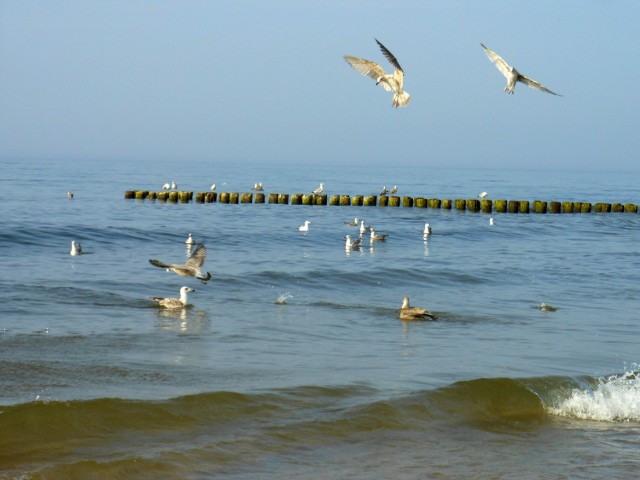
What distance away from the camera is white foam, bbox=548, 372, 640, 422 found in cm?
924

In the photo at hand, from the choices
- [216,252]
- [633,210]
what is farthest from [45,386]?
[633,210]

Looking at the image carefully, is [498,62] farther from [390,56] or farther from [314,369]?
[314,369]

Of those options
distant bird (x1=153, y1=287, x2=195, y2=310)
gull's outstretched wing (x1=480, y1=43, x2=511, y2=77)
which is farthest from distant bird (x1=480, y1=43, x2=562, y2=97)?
distant bird (x1=153, y1=287, x2=195, y2=310)

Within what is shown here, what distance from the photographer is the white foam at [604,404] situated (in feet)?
30.3

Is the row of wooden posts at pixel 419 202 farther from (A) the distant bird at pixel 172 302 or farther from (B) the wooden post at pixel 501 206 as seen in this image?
(A) the distant bird at pixel 172 302

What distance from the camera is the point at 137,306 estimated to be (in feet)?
48.0

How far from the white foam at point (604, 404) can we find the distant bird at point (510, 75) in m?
5.97

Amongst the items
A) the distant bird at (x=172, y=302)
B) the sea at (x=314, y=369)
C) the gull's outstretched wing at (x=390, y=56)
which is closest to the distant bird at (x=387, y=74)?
the gull's outstretched wing at (x=390, y=56)

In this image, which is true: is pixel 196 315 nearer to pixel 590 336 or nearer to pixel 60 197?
pixel 590 336

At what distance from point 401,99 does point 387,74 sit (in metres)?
0.61

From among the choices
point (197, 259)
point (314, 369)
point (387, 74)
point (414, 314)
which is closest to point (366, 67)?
point (387, 74)

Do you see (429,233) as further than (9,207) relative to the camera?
No

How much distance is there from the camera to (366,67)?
1567 centimetres

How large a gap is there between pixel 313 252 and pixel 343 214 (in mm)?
15134
